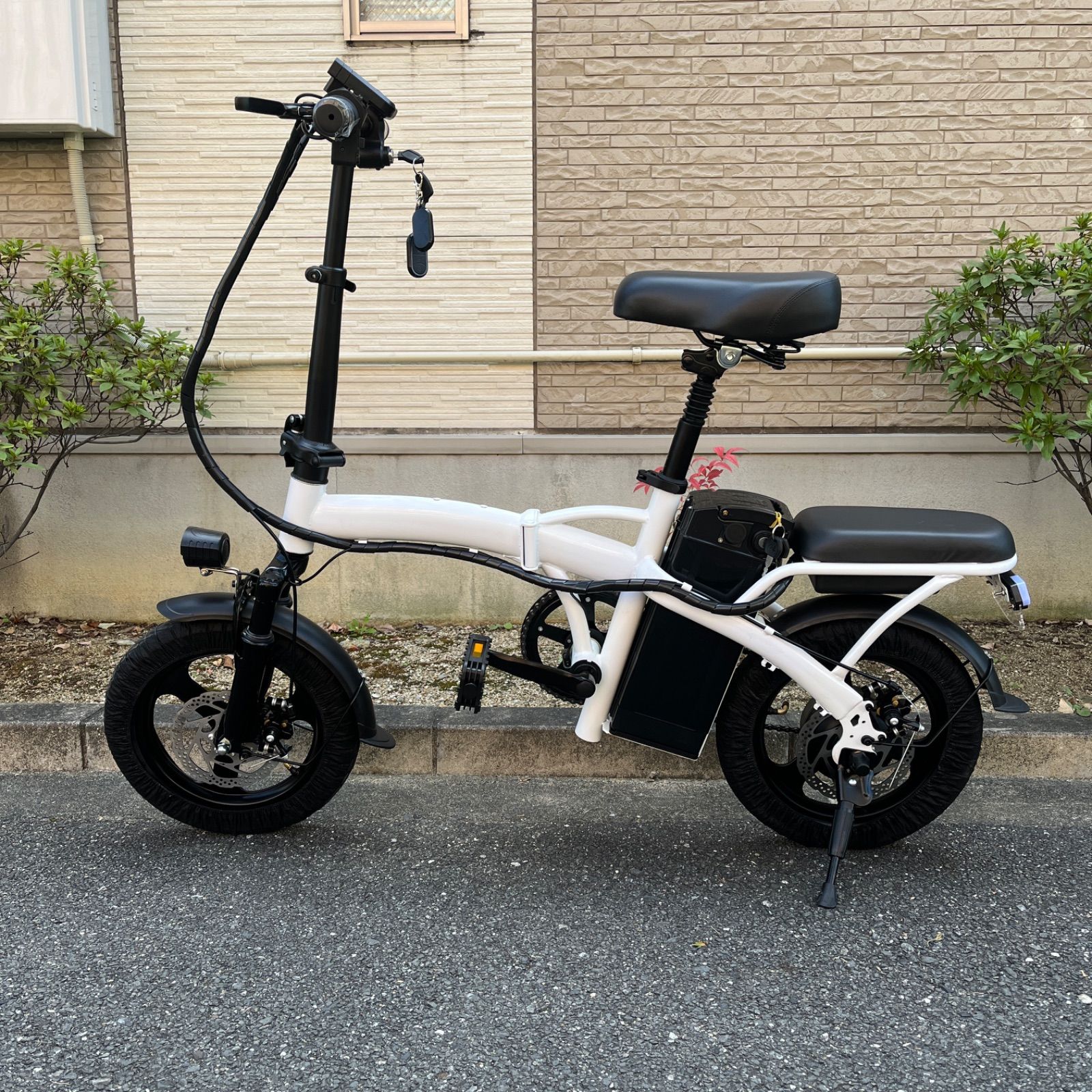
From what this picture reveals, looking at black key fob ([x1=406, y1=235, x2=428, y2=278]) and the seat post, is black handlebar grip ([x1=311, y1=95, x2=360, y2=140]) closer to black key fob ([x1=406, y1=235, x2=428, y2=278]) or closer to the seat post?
black key fob ([x1=406, y1=235, x2=428, y2=278])

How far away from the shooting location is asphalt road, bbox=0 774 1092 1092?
2420mm

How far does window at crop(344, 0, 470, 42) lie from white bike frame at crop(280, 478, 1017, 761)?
9.14ft

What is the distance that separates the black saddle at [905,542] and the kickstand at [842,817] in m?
0.63

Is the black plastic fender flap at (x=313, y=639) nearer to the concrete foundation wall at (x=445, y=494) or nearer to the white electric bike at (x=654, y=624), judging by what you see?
the white electric bike at (x=654, y=624)

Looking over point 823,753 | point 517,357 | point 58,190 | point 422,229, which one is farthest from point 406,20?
point 823,753

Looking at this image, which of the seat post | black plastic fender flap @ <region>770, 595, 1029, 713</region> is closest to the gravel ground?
black plastic fender flap @ <region>770, 595, 1029, 713</region>

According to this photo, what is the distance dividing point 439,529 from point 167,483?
105 inches

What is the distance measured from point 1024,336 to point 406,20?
3.12 meters

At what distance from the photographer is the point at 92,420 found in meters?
5.07

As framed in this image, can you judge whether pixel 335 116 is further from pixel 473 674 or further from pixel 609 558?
pixel 473 674

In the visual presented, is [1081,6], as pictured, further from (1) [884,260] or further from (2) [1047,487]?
(2) [1047,487]

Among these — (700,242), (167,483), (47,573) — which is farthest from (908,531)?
(47,573)

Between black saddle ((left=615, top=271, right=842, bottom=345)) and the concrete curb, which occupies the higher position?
black saddle ((left=615, top=271, right=842, bottom=345))

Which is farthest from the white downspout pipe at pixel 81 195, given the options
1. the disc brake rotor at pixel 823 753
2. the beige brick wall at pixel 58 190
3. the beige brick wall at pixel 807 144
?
the disc brake rotor at pixel 823 753
